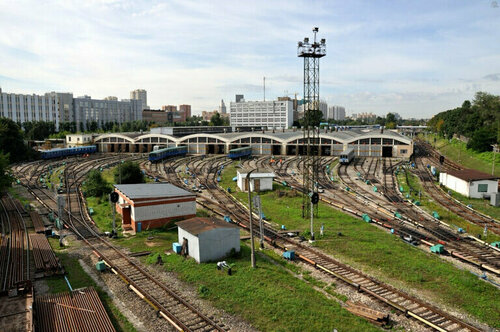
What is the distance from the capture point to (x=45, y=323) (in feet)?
43.0

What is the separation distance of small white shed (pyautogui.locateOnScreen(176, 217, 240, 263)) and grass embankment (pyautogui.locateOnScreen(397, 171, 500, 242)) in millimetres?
17623

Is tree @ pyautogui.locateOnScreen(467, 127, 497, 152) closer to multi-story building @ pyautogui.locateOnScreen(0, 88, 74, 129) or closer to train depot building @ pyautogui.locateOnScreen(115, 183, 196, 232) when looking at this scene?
train depot building @ pyautogui.locateOnScreen(115, 183, 196, 232)

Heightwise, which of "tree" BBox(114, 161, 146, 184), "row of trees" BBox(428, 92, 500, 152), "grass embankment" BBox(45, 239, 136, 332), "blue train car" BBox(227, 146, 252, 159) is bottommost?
"grass embankment" BBox(45, 239, 136, 332)

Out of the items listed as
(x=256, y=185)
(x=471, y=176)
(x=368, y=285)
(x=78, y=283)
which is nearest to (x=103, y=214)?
(x=78, y=283)

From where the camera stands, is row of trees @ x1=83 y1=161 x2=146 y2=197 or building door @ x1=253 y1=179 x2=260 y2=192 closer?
row of trees @ x1=83 y1=161 x2=146 y2=197

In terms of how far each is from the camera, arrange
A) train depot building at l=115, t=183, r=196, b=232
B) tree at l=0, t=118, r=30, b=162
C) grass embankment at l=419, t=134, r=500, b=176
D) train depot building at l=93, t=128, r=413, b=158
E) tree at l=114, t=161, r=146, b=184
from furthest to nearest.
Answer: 1. train depot building at l=93, t=128, r=413, b=158
2. tree at l=0, t=118, r=30, b=162
3. grass embankment at l=419, t=134, r=500, b=176
4. tree at l=114, t=161, r=146, b=184
5. train depot building at l=115, t=183, r=196, b=232

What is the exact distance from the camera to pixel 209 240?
64.0 feet

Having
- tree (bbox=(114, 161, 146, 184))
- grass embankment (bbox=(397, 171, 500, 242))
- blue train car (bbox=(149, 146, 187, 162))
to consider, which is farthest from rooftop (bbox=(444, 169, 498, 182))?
blue train car (bbox=(149, 146, 187, 162))

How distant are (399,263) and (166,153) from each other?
5697 centimetres

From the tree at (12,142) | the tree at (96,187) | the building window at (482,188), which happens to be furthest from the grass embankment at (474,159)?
the tree at (12,142)

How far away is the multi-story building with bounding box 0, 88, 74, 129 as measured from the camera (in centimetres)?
11438

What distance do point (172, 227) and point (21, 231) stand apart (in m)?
11.1

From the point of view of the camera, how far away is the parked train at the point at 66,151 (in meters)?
71.7

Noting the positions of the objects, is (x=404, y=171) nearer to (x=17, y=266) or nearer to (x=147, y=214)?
(x=147, y=214)
